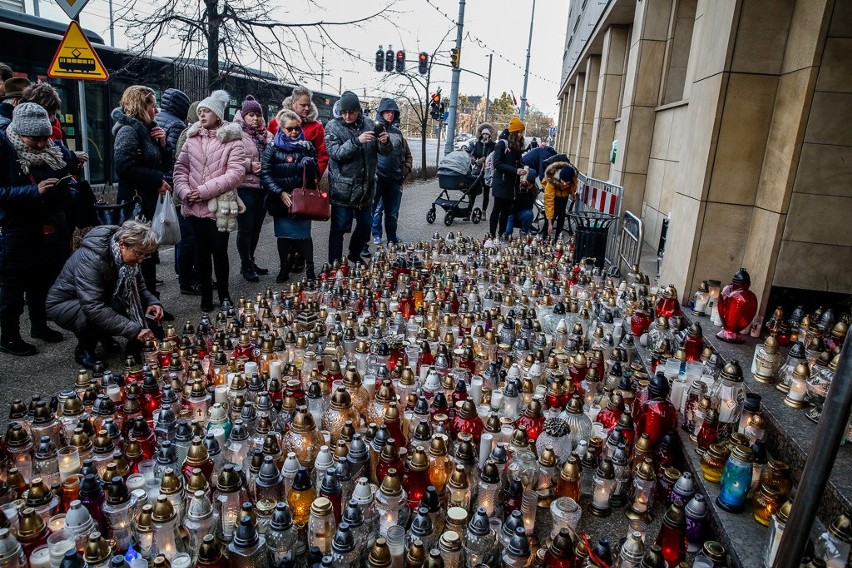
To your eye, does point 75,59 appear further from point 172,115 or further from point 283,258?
point 283,258

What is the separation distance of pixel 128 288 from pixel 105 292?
5.8 inches

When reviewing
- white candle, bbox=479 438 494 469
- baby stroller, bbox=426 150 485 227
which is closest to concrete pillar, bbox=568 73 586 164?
baby stroller, bbox=426 150 485 227

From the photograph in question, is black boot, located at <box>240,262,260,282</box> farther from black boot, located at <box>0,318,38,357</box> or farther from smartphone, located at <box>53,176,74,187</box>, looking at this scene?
black boot, located at <box>0,318,38,357</box>

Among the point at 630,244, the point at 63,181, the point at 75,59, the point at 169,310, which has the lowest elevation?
the point at 169,310

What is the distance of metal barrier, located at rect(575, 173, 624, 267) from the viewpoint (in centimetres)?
767

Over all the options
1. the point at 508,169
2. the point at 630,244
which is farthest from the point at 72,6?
the point at 630,244

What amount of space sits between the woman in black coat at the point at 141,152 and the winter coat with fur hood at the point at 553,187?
5340mm

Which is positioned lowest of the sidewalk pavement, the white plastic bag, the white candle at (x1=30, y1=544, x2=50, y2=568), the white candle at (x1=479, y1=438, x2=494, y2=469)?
the sidewalk pavement

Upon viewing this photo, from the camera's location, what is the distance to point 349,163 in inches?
261

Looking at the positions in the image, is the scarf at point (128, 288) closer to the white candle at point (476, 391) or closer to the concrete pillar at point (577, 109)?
the white candle at point (476, 391)

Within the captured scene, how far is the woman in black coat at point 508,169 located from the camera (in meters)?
8.77

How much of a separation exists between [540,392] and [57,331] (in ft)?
13.3

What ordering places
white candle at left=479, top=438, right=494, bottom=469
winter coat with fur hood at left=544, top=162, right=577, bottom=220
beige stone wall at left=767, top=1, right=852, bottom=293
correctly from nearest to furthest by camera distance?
white candle at left=479, top=438, right=494, bottom=469, beige stone wall at left=767, top=1, right=852, bottom=293, winter coat with fur hood at left=544, top=162, right=577, bottom=220

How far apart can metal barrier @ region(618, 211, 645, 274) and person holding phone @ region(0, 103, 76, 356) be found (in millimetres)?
5394
